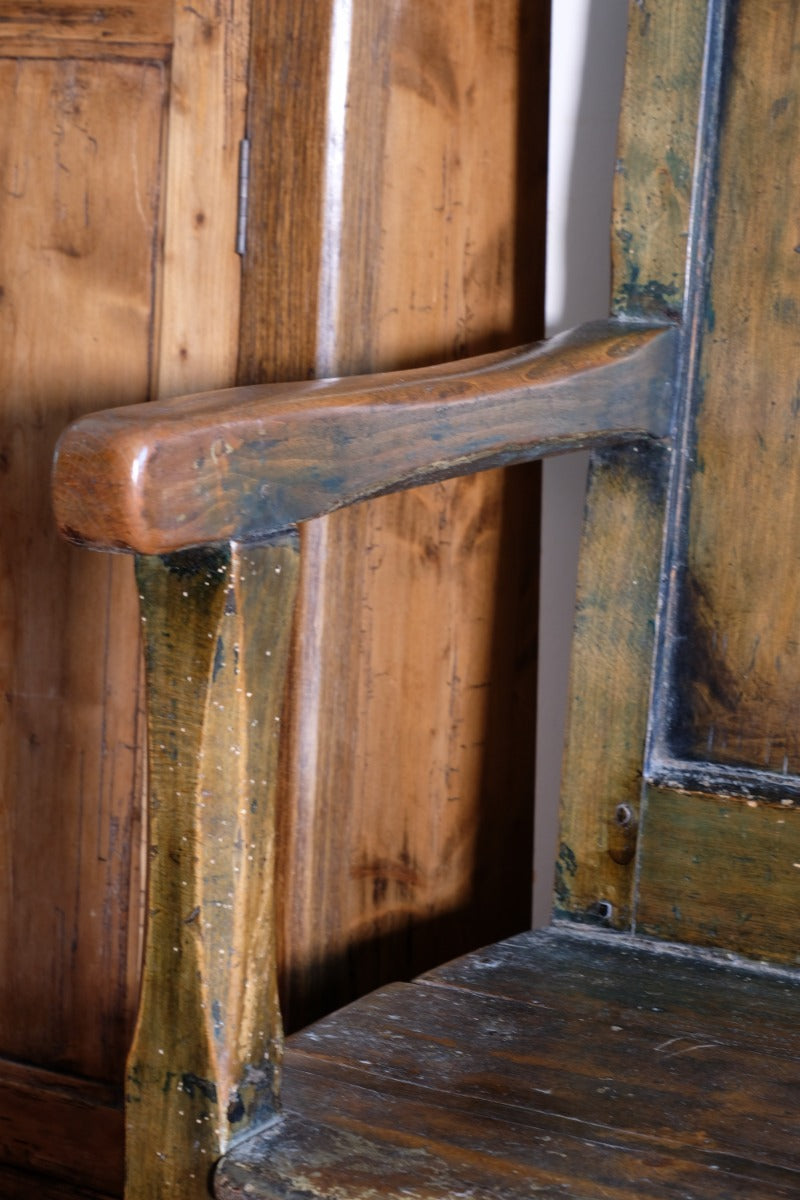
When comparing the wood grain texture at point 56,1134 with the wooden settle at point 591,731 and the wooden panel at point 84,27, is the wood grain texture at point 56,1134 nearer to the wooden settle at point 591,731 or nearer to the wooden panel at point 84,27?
the wooden settle at point 591,731

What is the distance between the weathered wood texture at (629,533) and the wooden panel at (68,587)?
0.41 meters

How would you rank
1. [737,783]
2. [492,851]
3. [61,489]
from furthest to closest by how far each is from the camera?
[492,851] → [737,783] → [61,489]

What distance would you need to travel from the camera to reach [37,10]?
1.14 m

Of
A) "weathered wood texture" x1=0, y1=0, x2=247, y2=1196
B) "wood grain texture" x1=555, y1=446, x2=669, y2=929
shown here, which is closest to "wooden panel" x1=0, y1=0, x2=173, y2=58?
"weathered wood texture" x1=0, y1=0, x2=247, y2=1196

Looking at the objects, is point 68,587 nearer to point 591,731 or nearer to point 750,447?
point 591,731

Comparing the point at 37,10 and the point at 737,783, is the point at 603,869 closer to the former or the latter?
the point at 737,783

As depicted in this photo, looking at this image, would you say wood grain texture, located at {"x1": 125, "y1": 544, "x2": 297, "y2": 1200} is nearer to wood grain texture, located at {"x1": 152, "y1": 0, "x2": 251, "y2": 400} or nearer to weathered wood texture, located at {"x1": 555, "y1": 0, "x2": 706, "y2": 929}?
weathered wood texture, located at {"x1": 555, "y1": 0, "x2": 706, "y2": 929}

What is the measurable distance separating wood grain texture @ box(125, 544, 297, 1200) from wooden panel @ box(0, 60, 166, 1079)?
0.55 m

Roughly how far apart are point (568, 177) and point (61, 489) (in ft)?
2.13

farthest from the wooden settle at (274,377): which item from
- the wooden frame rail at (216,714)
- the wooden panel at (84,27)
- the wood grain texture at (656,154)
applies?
the wooden frame rail at (216,714)

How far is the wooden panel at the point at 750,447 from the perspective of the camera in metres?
0.92

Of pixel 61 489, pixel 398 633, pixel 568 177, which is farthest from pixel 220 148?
pixel 61 489

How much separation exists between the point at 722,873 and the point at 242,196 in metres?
0.63

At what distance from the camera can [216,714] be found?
0.61 m
